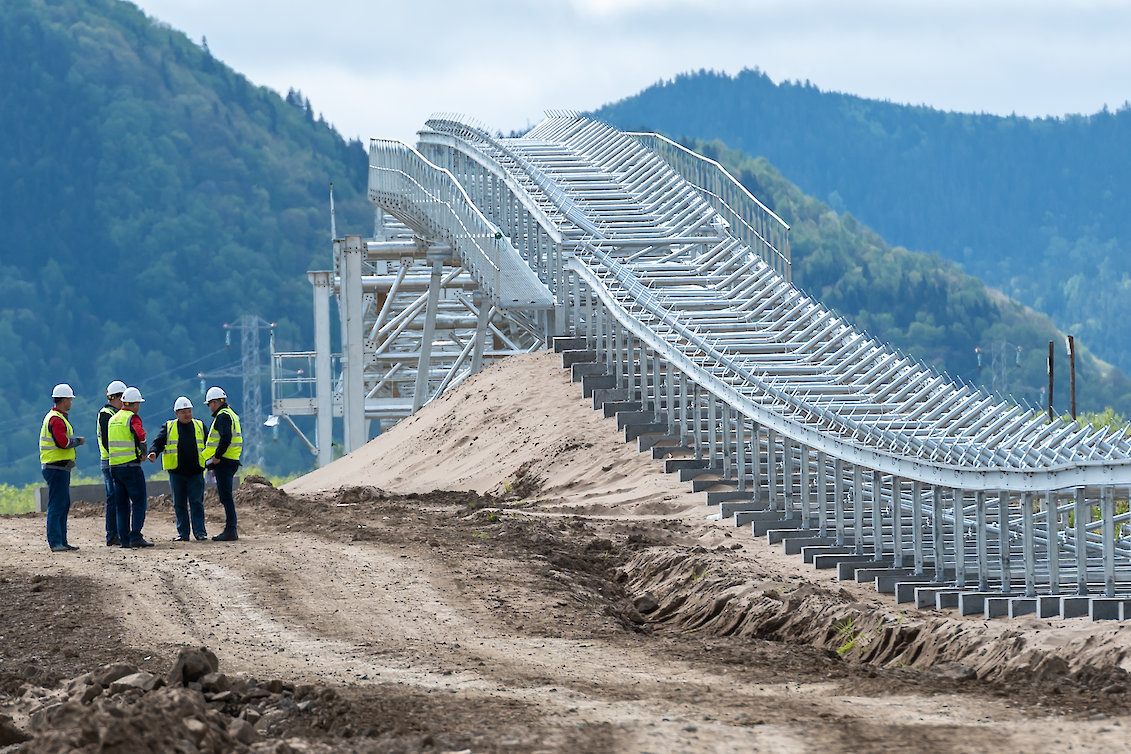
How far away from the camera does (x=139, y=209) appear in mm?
146500

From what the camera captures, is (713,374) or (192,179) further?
(192,179)

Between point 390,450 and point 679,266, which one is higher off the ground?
point 679,266

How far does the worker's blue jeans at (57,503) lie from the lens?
17.1 metres

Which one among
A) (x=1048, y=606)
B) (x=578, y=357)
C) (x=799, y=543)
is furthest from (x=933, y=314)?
(x=1048, y=606)

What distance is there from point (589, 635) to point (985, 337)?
12392 cm

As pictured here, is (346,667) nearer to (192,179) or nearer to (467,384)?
(467,384)

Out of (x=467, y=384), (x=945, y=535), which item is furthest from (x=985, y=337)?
(x=945, y=535)

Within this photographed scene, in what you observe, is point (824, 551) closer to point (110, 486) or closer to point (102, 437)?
point (110, 486)

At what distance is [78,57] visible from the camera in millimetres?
159250

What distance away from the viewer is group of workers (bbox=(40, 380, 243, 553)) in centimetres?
1722

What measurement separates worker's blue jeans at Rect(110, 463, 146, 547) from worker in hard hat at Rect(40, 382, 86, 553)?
511mm

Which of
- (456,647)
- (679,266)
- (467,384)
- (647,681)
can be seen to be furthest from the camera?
(467,384)

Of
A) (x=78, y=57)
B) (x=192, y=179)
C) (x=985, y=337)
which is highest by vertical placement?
(x=78, y=57)

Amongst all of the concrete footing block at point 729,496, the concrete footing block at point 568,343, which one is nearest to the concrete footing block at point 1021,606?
the concrete footing block at point 729,496
